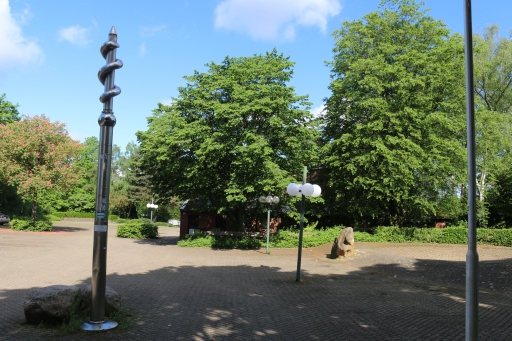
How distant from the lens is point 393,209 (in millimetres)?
29906

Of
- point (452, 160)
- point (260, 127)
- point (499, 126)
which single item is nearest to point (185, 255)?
point (260, 127)

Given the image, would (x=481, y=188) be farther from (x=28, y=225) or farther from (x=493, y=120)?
(x=28, y=225)

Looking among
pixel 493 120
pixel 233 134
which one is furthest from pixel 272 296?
pixel 493 120

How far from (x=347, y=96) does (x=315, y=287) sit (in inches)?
761

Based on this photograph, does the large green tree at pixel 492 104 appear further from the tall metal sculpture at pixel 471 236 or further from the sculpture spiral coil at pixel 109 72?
the sculpture spiral coil at pixel 109 72

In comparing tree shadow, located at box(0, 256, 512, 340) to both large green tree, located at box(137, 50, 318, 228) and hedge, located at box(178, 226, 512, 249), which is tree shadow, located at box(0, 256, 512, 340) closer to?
large green tree, located at box(137, 50, 318, 228)

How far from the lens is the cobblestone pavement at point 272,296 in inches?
260

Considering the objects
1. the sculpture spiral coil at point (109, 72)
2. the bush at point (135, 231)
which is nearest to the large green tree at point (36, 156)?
the bush at point (135, 231)

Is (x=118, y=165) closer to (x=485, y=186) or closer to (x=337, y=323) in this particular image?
(x=485, y=186)

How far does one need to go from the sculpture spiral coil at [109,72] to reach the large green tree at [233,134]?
492 inches

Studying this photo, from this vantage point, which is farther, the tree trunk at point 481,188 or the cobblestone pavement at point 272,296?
the tree trunk at point 481,188

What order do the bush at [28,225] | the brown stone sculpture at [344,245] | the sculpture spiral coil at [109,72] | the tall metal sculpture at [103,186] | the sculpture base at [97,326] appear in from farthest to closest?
the bush at [28,225] < the brown stone sculpture at [344,245] < the sculpture spiral coil at [109,72] < the tall metal sculpture at [103,186] < the sculpture base at [97,326]

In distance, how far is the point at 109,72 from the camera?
23.4 feet

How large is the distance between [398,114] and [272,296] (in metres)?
19.1
